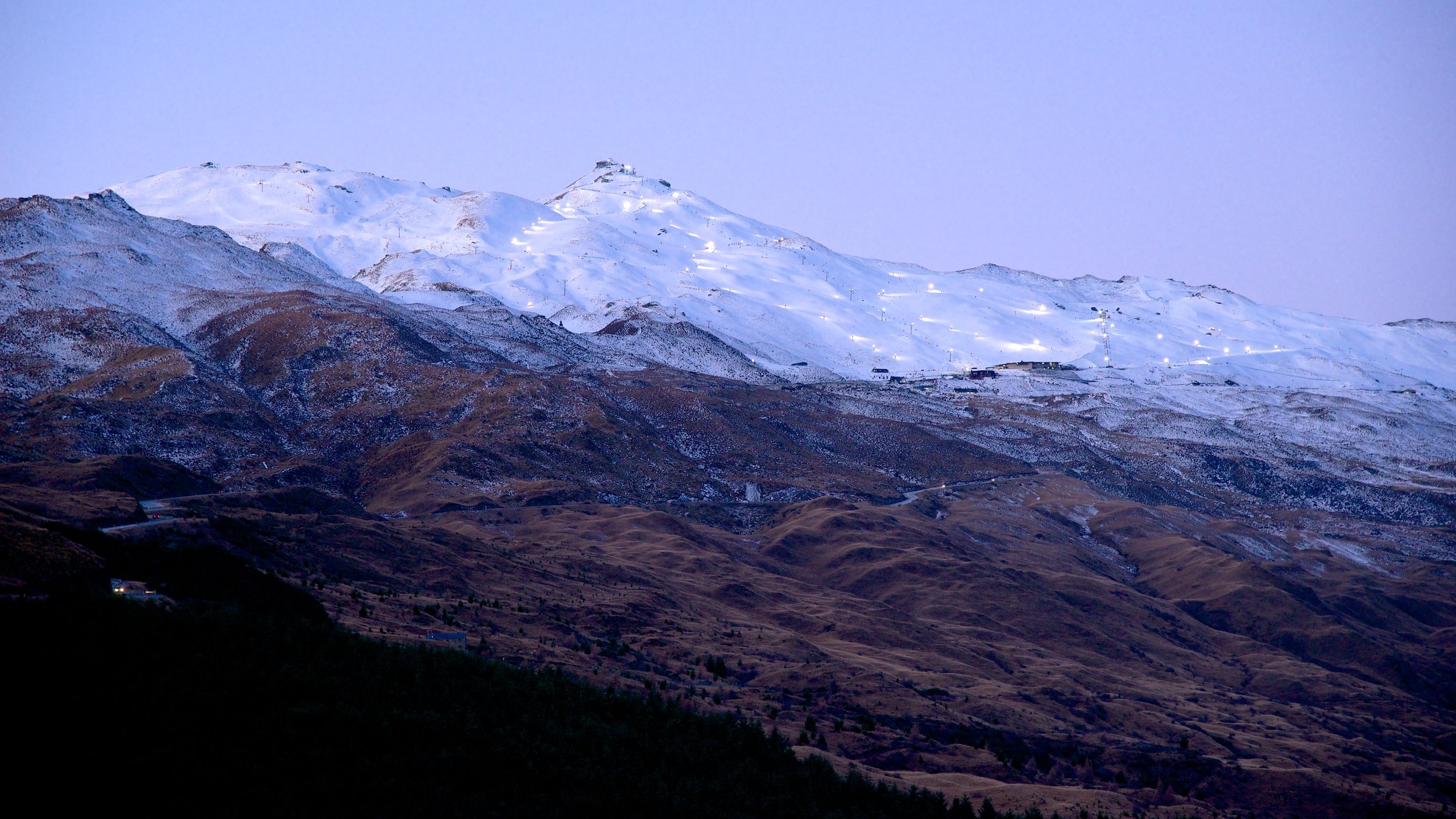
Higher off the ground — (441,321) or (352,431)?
(441,321)

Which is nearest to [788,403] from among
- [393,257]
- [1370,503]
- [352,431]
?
[352,431]

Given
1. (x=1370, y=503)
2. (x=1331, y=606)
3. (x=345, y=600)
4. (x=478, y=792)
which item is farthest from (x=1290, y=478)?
(x=478, y=792)

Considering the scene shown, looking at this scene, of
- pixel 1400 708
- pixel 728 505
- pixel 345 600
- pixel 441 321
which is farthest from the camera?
pixel 441 321

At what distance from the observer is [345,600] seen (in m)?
30.2

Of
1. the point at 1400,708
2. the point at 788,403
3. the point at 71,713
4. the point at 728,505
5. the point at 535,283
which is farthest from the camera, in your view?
the point at 535,283

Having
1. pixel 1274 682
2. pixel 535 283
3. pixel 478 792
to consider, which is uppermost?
pixel 535 283

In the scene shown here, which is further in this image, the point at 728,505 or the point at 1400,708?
the point at 728,505

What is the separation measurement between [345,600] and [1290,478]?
10437cm

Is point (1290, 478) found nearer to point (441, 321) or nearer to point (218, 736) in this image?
point (441, 321)

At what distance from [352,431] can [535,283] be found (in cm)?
9303

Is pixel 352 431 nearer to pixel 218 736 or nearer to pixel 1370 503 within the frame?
pixel 218 736

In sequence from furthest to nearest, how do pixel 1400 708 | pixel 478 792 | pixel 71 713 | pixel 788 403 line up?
pixel 788 403 → pixel 1400 708 → pixel 478 792 → pixel 71 713

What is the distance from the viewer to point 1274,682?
51844 millimetres

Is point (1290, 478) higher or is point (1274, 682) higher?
point (1290, 478)
